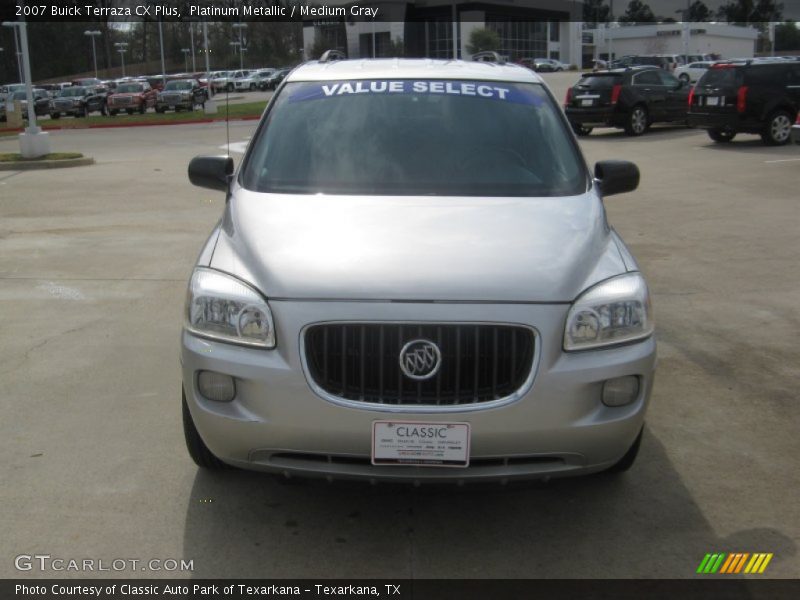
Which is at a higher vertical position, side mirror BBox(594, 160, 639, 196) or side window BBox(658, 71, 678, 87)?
side window BBox(658, 71, 678, 87)

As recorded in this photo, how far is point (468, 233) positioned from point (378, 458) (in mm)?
1041

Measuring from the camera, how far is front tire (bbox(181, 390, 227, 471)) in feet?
12.5

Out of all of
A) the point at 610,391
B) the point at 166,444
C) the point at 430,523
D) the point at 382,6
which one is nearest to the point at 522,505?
the point at 430,523

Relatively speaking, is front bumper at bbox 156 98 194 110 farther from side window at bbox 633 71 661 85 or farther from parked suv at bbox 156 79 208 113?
side window at bbox 633 71 661 85

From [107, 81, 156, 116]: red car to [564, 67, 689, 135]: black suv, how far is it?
2602 centimetres

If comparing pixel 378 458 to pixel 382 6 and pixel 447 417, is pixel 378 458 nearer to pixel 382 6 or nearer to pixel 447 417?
pixel 447 417

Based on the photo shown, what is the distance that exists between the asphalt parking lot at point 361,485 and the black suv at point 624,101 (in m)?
13.4

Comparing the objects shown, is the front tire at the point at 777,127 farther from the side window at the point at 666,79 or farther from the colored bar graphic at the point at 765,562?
the colored bar graphic at the point at 765,562

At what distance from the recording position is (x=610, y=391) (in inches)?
131

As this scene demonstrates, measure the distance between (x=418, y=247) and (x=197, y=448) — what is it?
4.31 feet

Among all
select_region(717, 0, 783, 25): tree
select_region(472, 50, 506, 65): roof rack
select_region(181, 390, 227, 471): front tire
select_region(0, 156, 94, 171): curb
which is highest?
select_region(717, 0, 783, 25): tree

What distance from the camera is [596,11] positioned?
113 metres

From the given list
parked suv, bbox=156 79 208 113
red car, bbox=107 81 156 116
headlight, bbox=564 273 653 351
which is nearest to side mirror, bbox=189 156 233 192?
headlight, bbox=564 273 653 351

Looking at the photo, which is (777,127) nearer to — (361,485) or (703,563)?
(703,563)
